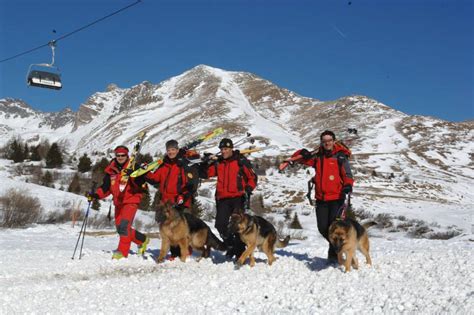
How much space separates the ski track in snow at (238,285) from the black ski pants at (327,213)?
667 millimetres

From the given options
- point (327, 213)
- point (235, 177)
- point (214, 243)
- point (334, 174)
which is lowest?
point (214, 243)

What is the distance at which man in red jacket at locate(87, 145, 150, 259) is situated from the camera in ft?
30.8

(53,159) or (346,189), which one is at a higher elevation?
(53,159)

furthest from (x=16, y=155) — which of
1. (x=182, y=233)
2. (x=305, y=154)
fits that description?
(x=305, y=154)

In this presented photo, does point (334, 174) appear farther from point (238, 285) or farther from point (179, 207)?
point (179, 207)

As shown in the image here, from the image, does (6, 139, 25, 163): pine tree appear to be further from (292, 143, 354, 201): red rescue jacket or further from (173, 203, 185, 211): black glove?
(292, 143, 354, 201): red rescue jacket

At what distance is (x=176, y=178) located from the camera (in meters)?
9.55

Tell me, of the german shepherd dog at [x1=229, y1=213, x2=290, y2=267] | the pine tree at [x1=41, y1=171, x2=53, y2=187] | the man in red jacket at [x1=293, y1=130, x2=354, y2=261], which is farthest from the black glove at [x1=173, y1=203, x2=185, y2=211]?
the pine tree at [x1=41, y1=171, x2=53, y2=187]

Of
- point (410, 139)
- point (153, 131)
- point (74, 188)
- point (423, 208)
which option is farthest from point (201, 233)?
point (153, 131)

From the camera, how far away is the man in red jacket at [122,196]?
9391 millimetres

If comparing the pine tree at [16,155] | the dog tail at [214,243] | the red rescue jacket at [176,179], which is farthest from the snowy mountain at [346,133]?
the red rescue jacket at [176,179]

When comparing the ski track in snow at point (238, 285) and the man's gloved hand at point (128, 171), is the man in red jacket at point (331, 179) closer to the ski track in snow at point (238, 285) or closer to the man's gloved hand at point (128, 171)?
the ski track in snow at point (238, 285)

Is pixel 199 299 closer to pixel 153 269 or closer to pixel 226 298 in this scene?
pixel 226 298

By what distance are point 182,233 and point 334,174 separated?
322cm
